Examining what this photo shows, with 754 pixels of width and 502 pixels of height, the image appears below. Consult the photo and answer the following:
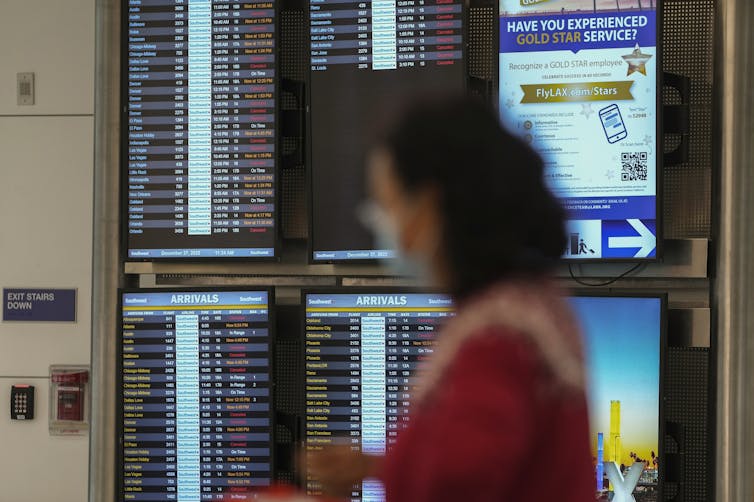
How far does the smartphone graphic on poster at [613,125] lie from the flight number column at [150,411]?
5.21ft

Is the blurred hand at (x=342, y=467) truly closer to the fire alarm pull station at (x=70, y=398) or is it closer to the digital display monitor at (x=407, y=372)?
the digital display monitor at (x=407, y=372)

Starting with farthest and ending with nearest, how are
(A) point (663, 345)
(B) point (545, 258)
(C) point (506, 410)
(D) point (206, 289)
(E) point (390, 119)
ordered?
(D) point (206, 289) < (A) point (663, 345) < (E) point (390, 119) < (B) point (545, 258) < (C) point (506, 410)

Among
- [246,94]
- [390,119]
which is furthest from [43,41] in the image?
[390,119]

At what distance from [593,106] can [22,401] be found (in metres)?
2.85

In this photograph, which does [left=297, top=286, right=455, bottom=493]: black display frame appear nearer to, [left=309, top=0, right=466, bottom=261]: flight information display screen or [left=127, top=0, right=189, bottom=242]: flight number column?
[left=309, top=0, right=466, bottom=261]: flight information display screen

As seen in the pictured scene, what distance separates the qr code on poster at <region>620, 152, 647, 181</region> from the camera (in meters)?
3.28

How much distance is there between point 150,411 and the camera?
3484 mm

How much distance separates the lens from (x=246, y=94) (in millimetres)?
3465

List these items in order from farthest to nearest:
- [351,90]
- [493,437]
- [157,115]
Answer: [157,115], [351,90], [493,437]

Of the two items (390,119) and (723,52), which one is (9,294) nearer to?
(723,52)

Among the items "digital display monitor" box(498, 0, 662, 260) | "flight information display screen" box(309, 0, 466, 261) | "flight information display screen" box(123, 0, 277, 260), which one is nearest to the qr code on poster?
"digital display monitor" box(498, 0, 662, 260)

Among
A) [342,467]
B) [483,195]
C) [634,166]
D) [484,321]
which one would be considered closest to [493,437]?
[484,321]

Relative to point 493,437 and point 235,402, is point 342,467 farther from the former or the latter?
point 235,402

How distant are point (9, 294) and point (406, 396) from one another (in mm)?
2195
